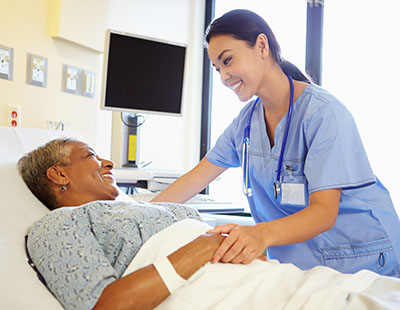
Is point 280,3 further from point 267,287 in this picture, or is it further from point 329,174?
point 267,287

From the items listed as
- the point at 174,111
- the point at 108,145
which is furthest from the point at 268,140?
the point at 108,145

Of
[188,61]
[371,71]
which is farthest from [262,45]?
[188,61]

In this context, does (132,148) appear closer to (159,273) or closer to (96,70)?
(96,70)

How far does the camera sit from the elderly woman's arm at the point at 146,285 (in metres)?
0.87

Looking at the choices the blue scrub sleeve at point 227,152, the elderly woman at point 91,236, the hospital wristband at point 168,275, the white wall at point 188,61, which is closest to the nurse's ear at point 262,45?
the blue scrub sleeve at point 227,152

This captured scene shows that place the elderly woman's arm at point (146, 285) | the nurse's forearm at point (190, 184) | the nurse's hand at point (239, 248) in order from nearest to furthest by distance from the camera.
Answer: the elderly woman's arm at point (146, 285)
the nurse's hand at point (239, 248)
the nurse's forearm at point (190, 184)

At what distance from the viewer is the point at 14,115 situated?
2.11m

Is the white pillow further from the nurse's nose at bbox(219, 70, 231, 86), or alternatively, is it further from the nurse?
the nurse's nose at bbox(219, 70, 231, 86)

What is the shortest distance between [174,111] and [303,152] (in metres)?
1.46

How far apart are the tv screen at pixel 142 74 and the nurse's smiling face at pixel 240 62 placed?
1.13 metres

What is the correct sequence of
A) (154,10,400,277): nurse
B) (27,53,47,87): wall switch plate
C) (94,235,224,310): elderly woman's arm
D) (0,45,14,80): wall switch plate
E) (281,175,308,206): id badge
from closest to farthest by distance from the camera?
(94,235,224,310): elderly woman's arm < (154,10,400,277): nurse < (281,175,308,206): id badge < (0,45,14,80): wall switch plate < (27,53,47,87): wall switch plate

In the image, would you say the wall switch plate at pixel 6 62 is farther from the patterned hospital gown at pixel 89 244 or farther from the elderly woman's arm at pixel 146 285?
the elderly woman's arm at pixel 146 285

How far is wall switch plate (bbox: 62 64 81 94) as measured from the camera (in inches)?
93.1

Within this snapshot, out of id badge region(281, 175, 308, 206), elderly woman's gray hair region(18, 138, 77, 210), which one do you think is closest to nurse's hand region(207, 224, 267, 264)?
id badge region(281, 175, 308, 206)
